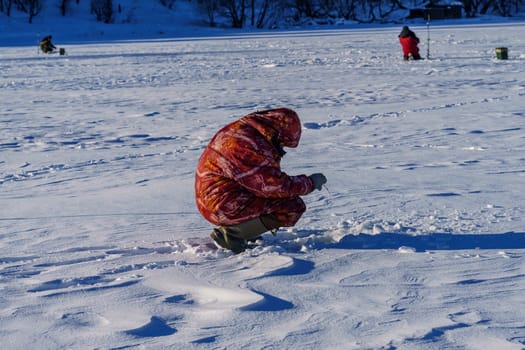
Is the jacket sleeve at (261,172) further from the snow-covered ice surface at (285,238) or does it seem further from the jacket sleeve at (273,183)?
the snow-covered ice surface at (285,238)

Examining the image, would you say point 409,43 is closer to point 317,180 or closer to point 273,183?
point 317,180

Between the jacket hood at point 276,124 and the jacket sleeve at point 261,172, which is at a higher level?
the jacket hood at point 276,124

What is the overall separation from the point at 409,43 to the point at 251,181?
17.7 meters

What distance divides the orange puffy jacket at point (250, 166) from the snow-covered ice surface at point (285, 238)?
0.31 meters

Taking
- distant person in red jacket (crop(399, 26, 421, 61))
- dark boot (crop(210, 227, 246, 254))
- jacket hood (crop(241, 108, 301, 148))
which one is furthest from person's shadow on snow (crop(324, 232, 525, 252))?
distant person in red jacket (crop(399, 26, 421, 61))

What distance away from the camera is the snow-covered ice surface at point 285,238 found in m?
3.37

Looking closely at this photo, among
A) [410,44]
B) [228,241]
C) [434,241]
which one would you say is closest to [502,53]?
[410,44]

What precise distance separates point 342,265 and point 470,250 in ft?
2.44

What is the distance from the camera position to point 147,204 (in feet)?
20.1

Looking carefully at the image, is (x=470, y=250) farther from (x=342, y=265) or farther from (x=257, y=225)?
(x=257, y=225)

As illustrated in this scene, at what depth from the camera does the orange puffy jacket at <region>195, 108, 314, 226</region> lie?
175 inches

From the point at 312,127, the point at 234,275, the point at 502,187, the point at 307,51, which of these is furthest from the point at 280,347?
the point at 307,51

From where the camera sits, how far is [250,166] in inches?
175

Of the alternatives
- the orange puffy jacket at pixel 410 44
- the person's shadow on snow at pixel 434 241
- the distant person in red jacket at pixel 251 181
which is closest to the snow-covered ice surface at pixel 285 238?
the person's shadow on snow at pixel 434 241
